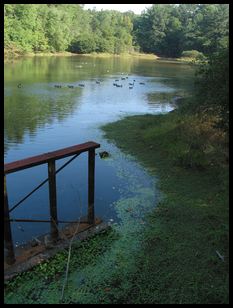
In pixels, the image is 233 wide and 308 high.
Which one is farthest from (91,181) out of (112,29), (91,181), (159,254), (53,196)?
(112,29)

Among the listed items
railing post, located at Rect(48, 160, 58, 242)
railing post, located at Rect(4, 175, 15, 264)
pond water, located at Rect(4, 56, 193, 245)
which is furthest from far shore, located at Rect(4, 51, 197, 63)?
railing post, located at Rect(4, 175, 15, 264)

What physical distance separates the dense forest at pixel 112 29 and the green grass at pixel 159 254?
2280 inches

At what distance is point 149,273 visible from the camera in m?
7.75

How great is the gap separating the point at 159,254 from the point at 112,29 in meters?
106

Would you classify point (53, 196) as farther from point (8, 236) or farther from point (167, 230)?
point (167, 230)

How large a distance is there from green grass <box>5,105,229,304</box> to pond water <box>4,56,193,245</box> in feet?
2.37

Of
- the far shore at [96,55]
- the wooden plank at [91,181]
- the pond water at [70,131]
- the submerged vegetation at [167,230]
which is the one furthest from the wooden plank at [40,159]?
the far shore at [96,55]

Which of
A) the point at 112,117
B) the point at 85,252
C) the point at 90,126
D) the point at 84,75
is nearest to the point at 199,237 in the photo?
the point at 85,252

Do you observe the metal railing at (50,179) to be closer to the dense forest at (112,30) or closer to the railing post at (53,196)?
the railing post at (53,196)

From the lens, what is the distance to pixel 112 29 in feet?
350

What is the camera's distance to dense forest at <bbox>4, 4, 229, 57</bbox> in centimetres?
7450

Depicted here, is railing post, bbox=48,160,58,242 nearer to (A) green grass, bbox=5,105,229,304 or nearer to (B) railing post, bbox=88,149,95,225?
(A) green grass, bbox=5,105,229,304

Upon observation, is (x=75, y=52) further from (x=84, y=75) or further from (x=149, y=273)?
(x=149, y=273)

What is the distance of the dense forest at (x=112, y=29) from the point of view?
7450cm
